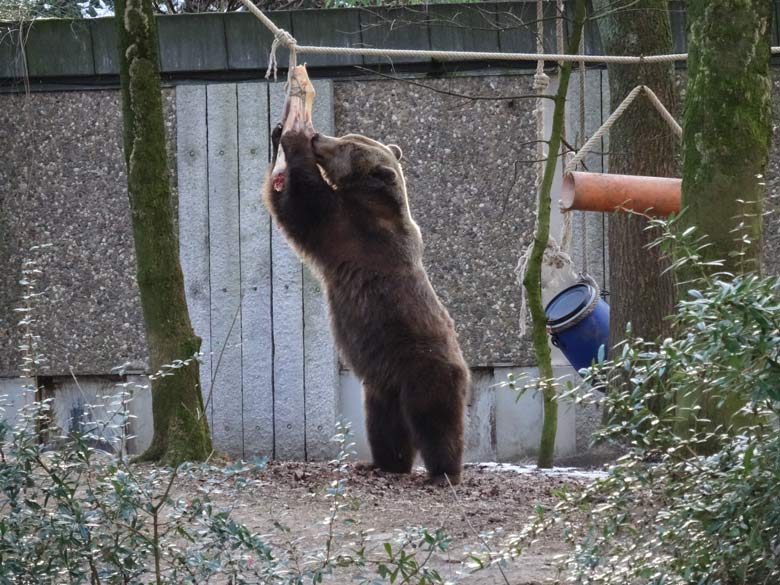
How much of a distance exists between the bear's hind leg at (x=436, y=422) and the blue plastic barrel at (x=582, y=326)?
117cm

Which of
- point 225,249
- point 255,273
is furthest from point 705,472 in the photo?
point 225,249

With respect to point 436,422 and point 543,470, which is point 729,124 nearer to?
point 436,422

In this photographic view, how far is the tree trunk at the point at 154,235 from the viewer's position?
634cm

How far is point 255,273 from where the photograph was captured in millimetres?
8469

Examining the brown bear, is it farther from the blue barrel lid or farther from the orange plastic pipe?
the orange plastic pipe

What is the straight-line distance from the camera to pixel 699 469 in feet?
11.0

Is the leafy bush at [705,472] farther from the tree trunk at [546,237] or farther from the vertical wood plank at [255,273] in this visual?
the vertical wood plank at [255,273]

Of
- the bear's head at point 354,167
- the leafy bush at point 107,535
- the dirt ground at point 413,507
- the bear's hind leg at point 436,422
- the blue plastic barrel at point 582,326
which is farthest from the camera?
the blue plastic barrel at point 582,326

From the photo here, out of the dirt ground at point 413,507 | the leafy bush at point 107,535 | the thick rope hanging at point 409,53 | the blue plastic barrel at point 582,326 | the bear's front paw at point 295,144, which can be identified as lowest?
the dirt ground at point 413,507

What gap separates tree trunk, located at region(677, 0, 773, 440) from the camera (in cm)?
420

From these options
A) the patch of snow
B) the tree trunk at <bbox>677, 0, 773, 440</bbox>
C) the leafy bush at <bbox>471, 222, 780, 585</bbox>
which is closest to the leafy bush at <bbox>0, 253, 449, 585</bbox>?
the leafy bush at <bbox>471, 222, 780, 585</bbox>

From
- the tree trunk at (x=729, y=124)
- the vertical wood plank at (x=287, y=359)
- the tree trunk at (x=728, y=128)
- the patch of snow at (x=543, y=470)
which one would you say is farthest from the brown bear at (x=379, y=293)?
the tree trunk at (x=729, y=124)

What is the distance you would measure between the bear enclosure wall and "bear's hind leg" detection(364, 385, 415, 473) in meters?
1.77

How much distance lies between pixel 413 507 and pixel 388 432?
41.9 inches
